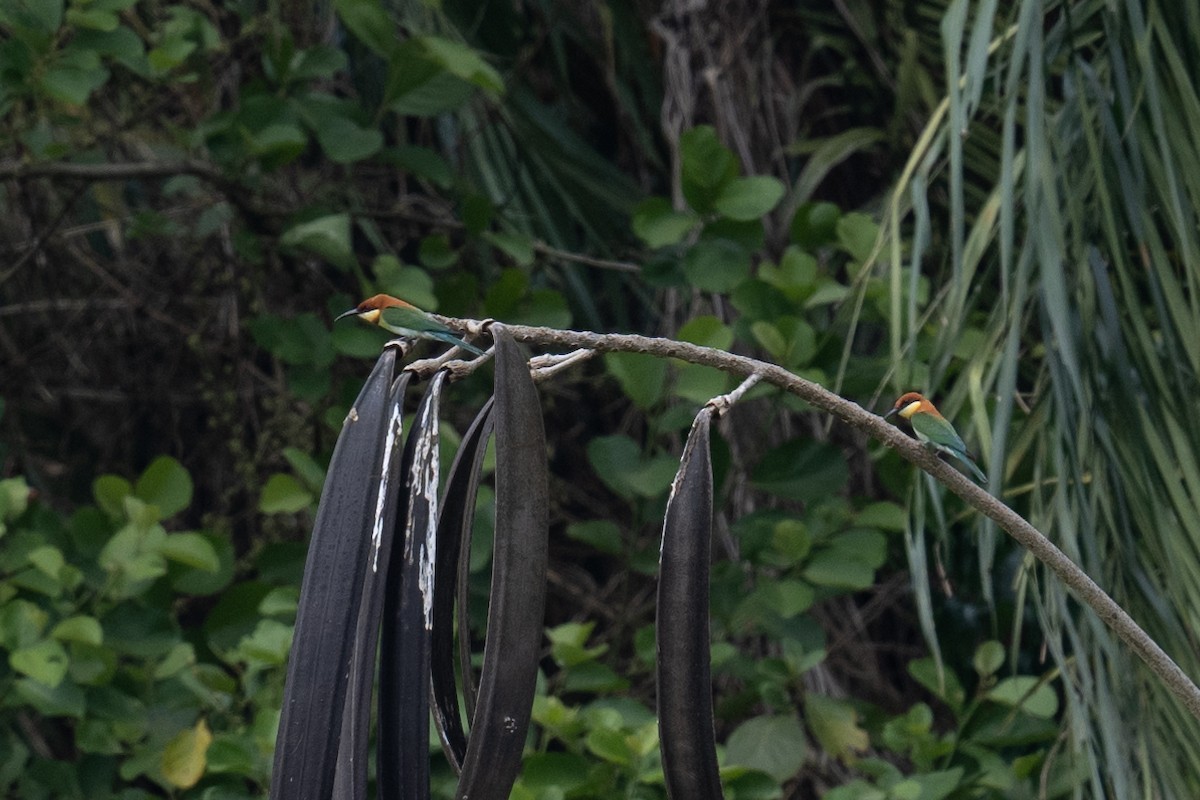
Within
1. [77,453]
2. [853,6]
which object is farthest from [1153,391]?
[77,453]

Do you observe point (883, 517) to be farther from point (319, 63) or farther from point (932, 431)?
point (319, 63)

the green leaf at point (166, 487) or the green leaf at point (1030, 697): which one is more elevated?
the green leaf at point (166, 487)

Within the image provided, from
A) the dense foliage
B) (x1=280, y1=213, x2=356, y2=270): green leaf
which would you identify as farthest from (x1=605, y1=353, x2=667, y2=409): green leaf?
(x1=280, y1=213, x2=356, y2=270): green leaf

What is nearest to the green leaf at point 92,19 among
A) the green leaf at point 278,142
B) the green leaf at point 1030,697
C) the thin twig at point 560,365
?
the green leaf at point 278,142

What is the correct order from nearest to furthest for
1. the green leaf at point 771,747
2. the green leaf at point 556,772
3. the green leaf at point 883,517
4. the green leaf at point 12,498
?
the green leaf at point 556,772 < the green leaf at point 12,498 < the green leaf at point 771,747 < the green leaf at point 883,517

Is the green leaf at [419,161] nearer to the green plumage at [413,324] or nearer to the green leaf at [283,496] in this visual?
the green leaf at [283,496]

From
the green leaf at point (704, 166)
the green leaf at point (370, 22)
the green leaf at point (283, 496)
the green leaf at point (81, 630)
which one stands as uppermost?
the green leaf at point (370, 22)

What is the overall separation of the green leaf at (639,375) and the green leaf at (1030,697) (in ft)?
2.77

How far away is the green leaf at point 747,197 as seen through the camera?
2.80m

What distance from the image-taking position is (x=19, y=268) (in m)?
3.16

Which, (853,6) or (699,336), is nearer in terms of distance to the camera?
(699,336)

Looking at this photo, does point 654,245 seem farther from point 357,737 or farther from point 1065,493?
point 357,737

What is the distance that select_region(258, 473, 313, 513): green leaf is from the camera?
8.86 feet

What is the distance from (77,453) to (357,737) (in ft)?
9.56
